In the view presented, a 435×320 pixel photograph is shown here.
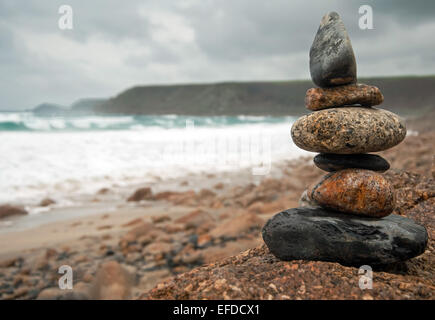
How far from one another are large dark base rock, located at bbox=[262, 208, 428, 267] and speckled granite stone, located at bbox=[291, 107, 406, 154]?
1.94 feet

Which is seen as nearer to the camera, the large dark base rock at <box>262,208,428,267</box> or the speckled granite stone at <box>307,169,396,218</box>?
the large dark base rock at <box>262,208,428,267</box>

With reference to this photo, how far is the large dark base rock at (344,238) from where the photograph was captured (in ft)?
7.47

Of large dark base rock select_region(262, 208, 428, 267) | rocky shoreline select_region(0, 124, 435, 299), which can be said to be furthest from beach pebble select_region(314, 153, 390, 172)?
rocky shoreline select_region(0, 124, 435, 299)

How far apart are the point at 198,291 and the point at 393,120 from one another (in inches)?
82.8

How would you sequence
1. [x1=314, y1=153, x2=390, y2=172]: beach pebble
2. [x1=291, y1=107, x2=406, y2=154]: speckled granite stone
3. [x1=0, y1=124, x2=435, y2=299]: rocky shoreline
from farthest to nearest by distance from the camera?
[x1=314, y1=153, x2=390, y2=172]: beach pebble < [x1=291, y1=107, x2=406, y2=154]: speckled granite stone < [x1=0, y1=124, x2=435, y2=299]: rocky shoreline

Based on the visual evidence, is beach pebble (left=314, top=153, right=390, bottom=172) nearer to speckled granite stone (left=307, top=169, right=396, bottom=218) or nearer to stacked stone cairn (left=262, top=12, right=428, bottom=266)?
stacked stone cairn (left=262, top=12, right=428, bottom=266)

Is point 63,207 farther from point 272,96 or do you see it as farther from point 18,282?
point 272,96

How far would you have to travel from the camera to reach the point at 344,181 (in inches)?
101

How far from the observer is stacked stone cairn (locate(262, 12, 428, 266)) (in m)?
2.31
